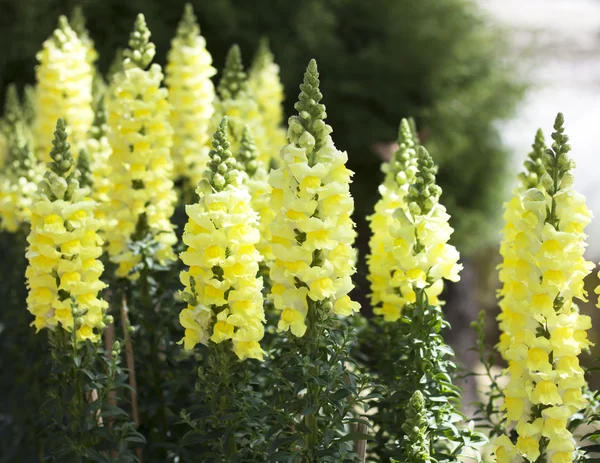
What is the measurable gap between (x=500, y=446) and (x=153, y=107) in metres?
2.38

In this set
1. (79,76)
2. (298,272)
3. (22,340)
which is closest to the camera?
(298,272)

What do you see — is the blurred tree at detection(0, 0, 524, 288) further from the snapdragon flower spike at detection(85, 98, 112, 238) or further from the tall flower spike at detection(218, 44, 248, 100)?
the snapdragon flower spike at detection(85, 98, 112, 238)

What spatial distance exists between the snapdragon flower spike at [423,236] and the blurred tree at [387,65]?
530 centimetres

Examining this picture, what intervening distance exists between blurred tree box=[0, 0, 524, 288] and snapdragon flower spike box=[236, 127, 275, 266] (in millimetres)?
4710

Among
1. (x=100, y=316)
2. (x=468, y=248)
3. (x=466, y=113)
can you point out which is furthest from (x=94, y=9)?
(x=100, y=316)

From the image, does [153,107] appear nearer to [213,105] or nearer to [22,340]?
[213,105]

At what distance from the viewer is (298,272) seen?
2807 mm

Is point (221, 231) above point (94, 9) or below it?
below

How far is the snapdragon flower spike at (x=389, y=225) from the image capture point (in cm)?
349

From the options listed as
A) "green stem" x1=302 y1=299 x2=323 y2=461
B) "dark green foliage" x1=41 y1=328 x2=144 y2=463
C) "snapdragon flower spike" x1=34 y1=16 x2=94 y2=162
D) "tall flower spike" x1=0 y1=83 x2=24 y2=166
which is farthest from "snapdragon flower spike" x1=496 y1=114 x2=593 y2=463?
"tall flower spike" x1=0 y1=83 x2=24 y2=166

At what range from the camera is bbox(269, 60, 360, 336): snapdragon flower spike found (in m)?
2.79

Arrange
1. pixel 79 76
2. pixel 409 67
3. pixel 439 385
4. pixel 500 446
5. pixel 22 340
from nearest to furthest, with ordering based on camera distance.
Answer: pixel 500 446 → pixel 439 385 → pixel 22 340 → pixel 79 76 → pixel 409 67

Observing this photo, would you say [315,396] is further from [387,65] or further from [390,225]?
[387,65]

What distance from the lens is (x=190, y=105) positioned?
502cm
